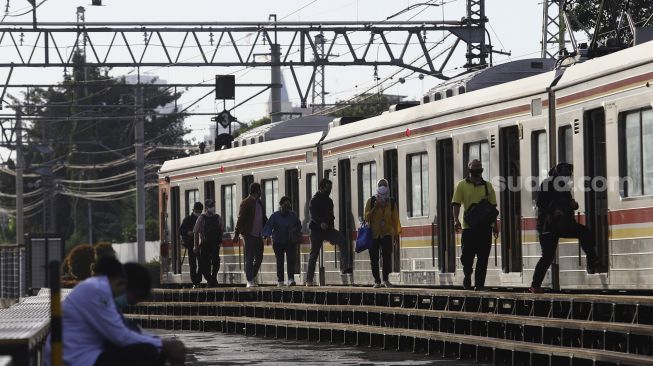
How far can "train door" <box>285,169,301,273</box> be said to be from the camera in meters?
30.3

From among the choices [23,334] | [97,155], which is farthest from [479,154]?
[97,155]

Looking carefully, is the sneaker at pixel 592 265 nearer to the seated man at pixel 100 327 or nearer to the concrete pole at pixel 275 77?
the seated man at pixel 100 327

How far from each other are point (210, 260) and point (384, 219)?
767cm

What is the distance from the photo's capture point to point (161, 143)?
103 meters

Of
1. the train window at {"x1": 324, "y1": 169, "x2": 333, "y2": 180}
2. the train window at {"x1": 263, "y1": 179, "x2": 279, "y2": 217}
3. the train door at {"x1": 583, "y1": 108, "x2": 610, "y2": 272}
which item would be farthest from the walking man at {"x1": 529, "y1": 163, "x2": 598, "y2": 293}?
the train window at {"x1": 263, "y1": 179, "x2": 279, "y2": 217}

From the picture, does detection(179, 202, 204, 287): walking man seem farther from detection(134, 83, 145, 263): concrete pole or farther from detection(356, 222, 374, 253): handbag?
detection(134, 83, 145, 263): concrete pole

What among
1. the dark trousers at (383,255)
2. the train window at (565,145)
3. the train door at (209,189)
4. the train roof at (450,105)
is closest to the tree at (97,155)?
the train door at (209,189)

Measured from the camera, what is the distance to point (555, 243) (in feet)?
63.6

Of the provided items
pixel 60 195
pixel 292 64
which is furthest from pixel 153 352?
pixel 60 195

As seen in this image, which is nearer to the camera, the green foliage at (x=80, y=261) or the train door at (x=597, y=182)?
the train door at (x=597, y=182)

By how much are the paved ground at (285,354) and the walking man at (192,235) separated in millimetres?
5695

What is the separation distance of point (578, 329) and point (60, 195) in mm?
89250

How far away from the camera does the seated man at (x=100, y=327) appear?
10.8m

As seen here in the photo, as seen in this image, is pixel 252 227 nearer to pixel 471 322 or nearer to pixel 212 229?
pixel 212 229
